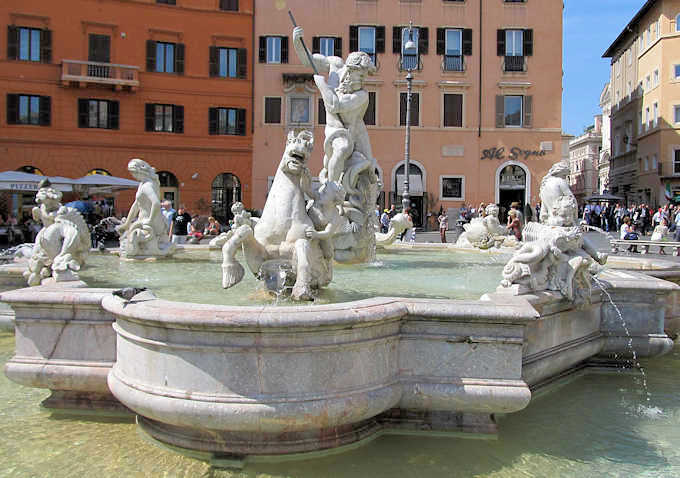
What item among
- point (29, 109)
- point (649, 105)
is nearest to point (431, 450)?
point (29, 109)

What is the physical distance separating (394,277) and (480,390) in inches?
113

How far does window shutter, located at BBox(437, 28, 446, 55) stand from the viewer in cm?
3228

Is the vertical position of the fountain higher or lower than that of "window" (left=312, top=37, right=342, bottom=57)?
lower

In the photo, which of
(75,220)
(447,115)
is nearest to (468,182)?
(447,115)

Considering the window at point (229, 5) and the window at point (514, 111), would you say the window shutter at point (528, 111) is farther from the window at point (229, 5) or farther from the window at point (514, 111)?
the window at point (229, 5)

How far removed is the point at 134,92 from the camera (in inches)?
1188

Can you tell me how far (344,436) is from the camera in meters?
3.83

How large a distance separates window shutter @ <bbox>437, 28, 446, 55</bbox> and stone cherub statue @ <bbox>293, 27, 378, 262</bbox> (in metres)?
25.4

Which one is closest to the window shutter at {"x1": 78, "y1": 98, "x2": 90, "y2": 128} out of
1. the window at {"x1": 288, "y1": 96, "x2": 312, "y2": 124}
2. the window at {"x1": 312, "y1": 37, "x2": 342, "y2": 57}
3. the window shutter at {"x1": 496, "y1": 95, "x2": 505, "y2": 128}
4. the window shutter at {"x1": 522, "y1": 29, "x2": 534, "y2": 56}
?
the window at {"x1": 288, "y1": 96, "x2": 312, "y2": 124}

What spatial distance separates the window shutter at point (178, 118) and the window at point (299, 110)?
202 inches

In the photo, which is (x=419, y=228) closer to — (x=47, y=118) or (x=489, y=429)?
(x=47, y=118)

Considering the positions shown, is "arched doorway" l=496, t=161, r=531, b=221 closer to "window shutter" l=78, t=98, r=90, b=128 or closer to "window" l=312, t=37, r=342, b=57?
"window" l=312, t=37, r=342, b=57

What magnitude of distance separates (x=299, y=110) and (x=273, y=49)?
3.22m

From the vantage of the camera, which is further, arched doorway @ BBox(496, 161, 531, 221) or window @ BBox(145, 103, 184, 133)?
arched doorway @ BBox(496, 161, 531, 221)
